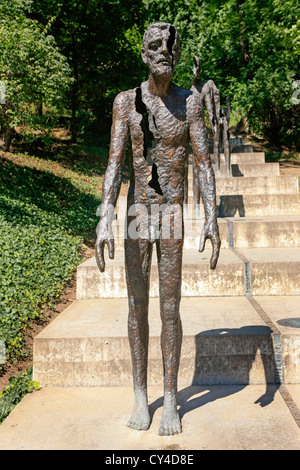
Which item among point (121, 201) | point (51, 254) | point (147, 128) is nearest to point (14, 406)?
point (147, 128)

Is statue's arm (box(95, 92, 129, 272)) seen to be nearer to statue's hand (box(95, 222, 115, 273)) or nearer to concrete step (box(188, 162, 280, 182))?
statue's hand (box(95, 222, 115, 273))

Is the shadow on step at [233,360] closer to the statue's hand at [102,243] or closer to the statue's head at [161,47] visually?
the statue's hand at [102,243]

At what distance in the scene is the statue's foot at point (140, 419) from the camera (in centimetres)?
310

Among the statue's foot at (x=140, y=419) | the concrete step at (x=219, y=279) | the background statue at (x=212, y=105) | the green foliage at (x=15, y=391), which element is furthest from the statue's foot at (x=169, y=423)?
the background statue at (x=212, y=105)

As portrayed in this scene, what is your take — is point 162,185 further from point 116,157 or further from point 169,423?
point 169,423

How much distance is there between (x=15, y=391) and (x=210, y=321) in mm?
1764

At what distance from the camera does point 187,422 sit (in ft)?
10.5

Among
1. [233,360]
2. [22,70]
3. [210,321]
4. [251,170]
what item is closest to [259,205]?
[251,170]

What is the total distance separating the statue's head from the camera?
300 cm

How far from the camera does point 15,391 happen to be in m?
3.92

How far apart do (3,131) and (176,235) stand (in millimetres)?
11309

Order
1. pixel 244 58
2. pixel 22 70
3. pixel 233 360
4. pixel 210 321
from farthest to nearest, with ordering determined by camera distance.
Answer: pixel 244 58
pixel 22 70
pixel 210 321
pixel 233 360

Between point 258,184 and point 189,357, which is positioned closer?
point 189,357

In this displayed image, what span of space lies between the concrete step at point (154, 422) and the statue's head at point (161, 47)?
221 cm
